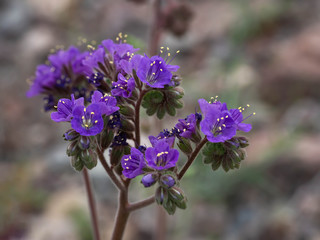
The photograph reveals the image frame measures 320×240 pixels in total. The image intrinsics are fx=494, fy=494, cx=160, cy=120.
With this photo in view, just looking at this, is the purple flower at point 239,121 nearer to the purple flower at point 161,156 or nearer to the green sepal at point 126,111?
the purple flower at point 161,156

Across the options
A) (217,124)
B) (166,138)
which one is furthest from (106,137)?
(217,124)

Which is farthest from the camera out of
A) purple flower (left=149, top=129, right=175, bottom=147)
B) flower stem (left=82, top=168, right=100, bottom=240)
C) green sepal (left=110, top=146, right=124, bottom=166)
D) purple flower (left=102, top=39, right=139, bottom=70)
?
flower stem (left=82, top=168, right=100, bottom=240)

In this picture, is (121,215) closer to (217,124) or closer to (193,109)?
(217,124)

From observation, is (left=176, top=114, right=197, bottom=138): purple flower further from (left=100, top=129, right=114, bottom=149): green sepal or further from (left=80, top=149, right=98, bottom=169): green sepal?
(left=80, top=149, right=98, bottom=169): green sepal

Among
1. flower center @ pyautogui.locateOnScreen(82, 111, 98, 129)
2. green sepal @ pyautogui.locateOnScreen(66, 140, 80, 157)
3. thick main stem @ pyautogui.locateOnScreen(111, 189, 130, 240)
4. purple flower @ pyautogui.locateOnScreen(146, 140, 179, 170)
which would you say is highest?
flower center @ pyautogui.locateOnScreen(82, 111, 98, 129)

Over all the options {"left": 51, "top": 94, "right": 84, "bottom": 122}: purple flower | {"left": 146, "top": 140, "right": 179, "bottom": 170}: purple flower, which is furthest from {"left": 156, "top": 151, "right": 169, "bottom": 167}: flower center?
{"left": 51, "top": 94, "right": 84, "bottom": 122}: purple flower

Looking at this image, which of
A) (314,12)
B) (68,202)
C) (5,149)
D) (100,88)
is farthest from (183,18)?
(314,12)

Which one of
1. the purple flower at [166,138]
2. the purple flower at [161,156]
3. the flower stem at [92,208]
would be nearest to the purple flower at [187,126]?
the purple flower at [166,138]
